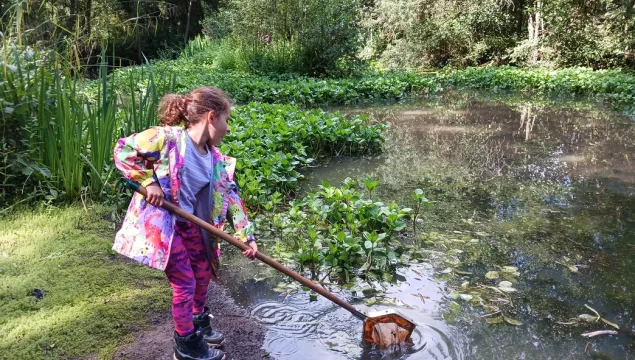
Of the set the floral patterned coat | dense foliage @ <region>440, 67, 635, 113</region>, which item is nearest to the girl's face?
the floral patterned coat

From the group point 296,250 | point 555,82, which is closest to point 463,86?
point 555,82

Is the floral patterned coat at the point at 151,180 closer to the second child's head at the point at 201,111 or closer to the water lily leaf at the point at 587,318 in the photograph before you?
the second child's head at the point at 201,111

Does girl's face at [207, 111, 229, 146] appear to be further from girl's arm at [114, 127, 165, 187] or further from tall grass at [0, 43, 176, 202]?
tall grass at [0, 43, 176, 202]

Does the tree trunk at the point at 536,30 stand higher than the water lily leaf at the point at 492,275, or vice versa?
the tree trunk at the point at 536,30

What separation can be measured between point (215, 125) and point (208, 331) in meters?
1.14

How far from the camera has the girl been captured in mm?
2285

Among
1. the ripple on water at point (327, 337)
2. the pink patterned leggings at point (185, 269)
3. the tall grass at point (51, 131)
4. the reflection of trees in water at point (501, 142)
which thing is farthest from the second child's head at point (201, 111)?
the reflection of trees in water at point (501, 142)

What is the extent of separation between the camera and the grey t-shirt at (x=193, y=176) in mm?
2400

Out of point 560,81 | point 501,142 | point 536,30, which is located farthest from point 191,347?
point 536,30

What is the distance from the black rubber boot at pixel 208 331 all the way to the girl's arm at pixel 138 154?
0.84m

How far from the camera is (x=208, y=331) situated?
8.89 feet

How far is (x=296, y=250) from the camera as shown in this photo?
13.2ft

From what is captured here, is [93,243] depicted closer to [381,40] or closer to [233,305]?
[233,305]

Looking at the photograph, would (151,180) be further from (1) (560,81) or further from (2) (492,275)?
(1) (560,81)
